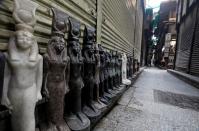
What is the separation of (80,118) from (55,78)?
73cm

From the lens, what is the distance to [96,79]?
266cm

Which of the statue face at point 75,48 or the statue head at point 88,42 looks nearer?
the statue face at point 75,48

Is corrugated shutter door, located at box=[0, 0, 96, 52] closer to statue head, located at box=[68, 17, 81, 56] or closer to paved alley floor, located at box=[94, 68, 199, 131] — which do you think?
statue head, located at box=[68, 17, 81, 56]

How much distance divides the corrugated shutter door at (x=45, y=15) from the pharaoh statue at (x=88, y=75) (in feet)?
1.77

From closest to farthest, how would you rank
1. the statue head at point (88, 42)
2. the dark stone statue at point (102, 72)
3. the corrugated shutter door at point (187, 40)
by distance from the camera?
the statue head at point (88, 42), the dark stone statue at point (102, 72), the corrugated shutter door at point (187, 40)

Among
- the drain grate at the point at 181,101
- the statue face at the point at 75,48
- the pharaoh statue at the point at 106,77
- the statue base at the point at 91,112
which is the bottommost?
the drain grate at the point at 181,101

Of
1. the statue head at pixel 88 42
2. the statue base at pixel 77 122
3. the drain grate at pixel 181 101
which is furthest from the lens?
the drain grate at pixel 181 101

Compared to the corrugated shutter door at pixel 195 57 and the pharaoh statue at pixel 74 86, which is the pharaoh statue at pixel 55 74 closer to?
the pharaoh statue at pixel 74 86

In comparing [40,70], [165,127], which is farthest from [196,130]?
[40,70]

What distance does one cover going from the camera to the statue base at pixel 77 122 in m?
1.79

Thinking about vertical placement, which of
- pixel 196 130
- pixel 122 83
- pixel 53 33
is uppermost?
pixel 53 33

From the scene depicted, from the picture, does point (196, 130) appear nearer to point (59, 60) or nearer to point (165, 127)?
point (165, 127)

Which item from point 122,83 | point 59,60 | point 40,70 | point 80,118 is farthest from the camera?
point 122,83

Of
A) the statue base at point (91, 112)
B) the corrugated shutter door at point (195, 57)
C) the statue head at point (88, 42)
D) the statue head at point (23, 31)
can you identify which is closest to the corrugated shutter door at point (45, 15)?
the statue head at point (23, 31)
